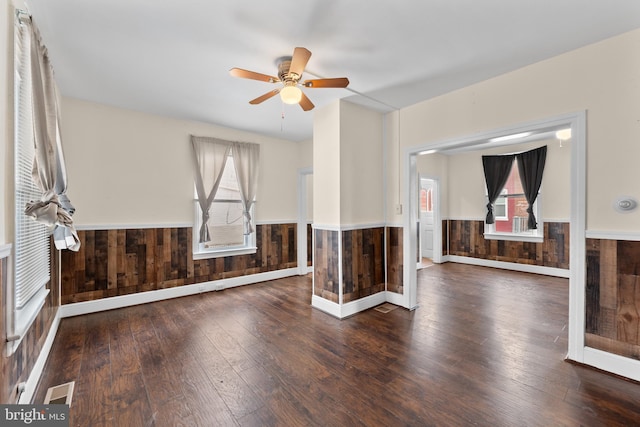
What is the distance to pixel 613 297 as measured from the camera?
7.30ft

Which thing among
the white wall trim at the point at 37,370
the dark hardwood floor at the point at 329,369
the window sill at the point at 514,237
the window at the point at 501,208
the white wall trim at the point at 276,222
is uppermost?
the window at the point at 501,208

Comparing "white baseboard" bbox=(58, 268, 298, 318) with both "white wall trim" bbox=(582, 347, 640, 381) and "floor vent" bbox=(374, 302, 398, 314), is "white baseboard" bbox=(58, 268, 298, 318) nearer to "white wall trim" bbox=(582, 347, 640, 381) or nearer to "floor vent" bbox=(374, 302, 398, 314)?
"floor vent" bbox=(374, 302, 398, 314)

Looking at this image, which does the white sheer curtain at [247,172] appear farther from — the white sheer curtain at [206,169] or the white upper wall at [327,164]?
the white upper wall at [327,164]

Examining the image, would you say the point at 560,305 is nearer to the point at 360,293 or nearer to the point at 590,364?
the point at 590,364

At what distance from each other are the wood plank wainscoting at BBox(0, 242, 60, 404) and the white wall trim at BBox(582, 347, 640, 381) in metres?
3.98

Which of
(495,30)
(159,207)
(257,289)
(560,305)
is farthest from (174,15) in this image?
(560,305)

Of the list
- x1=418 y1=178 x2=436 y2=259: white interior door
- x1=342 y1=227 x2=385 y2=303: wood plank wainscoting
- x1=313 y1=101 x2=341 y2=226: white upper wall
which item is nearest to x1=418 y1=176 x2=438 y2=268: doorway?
x1=418 y1=178 x2=436 y2=259: white interior door

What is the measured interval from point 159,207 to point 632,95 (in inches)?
202

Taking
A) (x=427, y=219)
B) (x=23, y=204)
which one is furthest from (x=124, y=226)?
(x=427, y=219)

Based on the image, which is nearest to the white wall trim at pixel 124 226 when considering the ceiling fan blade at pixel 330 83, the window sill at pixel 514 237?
the ceiling fan blade at pixel 330 83

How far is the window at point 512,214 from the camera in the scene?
5.66 m

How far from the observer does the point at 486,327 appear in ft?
9.98

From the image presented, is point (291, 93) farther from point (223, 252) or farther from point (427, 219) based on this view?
point (427, 219)

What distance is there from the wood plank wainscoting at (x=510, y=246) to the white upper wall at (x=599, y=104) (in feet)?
12.0
